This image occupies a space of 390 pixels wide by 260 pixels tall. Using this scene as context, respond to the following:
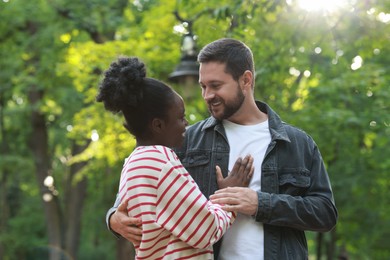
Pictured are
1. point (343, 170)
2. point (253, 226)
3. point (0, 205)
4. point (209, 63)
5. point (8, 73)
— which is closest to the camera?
point (253, 226)

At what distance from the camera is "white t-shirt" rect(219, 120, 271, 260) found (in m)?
3.05

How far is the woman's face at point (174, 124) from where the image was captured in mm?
Answer: 2914

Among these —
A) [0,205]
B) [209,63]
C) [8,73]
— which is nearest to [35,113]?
[8,73]

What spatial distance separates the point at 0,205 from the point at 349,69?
550 inches

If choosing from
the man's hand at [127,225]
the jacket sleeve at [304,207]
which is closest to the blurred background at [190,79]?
the jacket sleeve at [304,207]

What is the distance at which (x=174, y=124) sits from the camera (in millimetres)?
2930

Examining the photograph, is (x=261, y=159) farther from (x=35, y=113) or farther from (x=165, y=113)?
(x=35, y=113)

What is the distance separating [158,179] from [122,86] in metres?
0.41

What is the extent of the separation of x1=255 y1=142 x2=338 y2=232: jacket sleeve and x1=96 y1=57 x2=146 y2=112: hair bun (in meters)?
0.70

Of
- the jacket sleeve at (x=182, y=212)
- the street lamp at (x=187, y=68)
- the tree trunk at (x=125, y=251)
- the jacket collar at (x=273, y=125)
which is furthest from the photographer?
the tree trunk at (x=125, y=251)

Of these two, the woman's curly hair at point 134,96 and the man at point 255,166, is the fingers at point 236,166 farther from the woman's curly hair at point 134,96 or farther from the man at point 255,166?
the woman's curly hair at point 134,96

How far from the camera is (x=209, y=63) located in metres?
3.30

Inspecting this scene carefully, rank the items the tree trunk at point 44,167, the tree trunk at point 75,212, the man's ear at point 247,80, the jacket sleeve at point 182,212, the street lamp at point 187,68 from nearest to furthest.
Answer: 1. the jacket sleeve at point 182,212
2. the man's ear at point 247,80
3. the street lamp at point 187,68
4. the tree trunk at point 75,212
5. the tree trunk at point 44,167

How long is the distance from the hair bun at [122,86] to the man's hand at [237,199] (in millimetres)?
524
